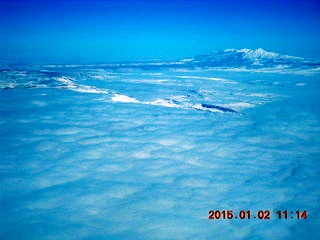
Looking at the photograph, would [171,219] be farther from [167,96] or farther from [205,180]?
[167,96]

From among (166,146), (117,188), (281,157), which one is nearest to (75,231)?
(117,188)

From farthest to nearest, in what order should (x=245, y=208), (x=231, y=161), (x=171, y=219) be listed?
(x=231, y=161) < (x=245, y=208) < (x=171, y=219)

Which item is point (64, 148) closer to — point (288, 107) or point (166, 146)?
point (166, 146)

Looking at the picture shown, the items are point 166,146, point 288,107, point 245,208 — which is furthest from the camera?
point 288,107

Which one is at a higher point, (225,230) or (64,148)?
(64,148)

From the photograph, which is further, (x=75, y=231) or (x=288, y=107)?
(x=288, y=107)

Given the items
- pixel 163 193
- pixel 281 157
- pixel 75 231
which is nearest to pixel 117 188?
pixel 163 193
